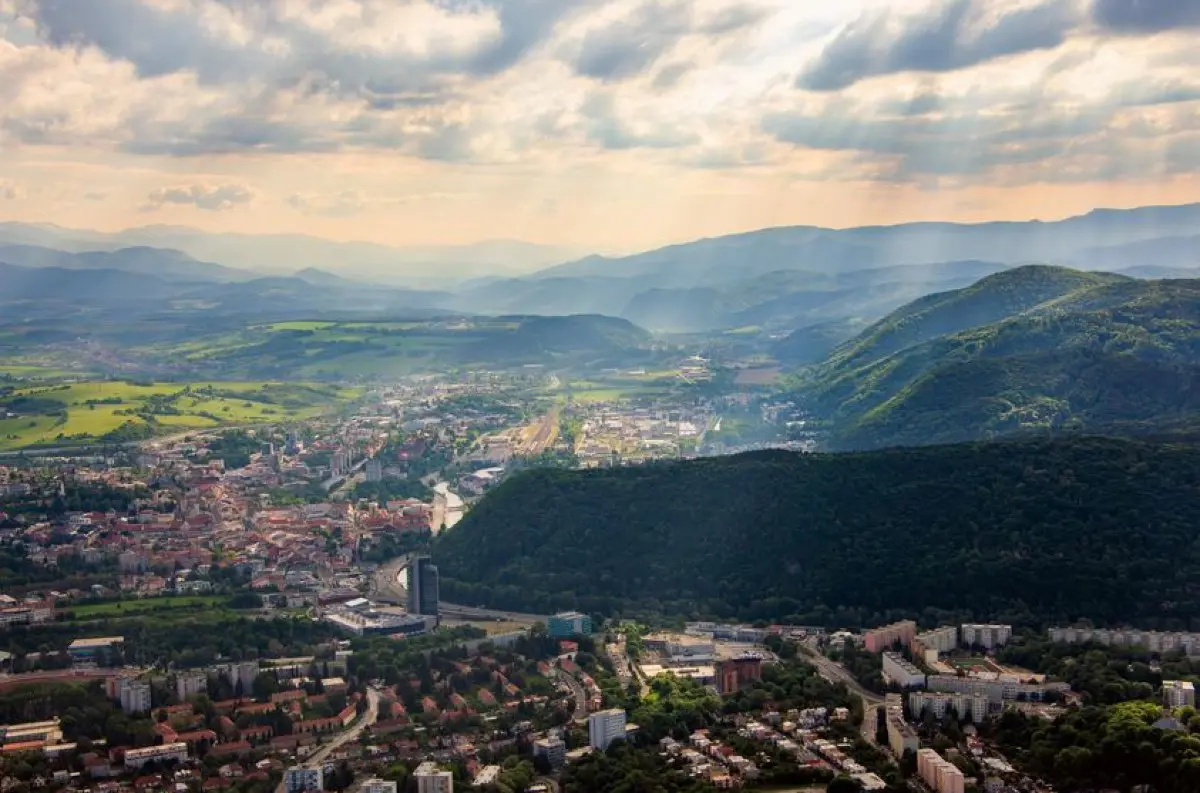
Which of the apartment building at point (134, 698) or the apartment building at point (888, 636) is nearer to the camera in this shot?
the apartment building at point (134, 698)

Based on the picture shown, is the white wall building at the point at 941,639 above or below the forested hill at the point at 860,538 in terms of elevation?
below

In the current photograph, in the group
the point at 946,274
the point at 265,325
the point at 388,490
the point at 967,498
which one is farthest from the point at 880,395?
the point at 946,274

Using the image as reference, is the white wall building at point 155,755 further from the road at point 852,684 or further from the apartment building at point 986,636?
the apartment building at point 986,636

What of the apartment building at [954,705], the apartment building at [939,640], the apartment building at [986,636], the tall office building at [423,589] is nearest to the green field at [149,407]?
the tall office building at [423,589]

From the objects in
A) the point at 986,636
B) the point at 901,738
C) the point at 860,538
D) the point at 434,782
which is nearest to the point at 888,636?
the point at 986,636

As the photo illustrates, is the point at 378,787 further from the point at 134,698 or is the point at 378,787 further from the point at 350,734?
the point at 134,698

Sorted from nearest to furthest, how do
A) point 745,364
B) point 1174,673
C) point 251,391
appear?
1. point 1174,673
2. point 251,391
3. point 745,364

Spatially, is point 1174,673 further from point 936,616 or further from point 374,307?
point 374,307

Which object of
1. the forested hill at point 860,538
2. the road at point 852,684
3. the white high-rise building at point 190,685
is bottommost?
the road at point 852,684
